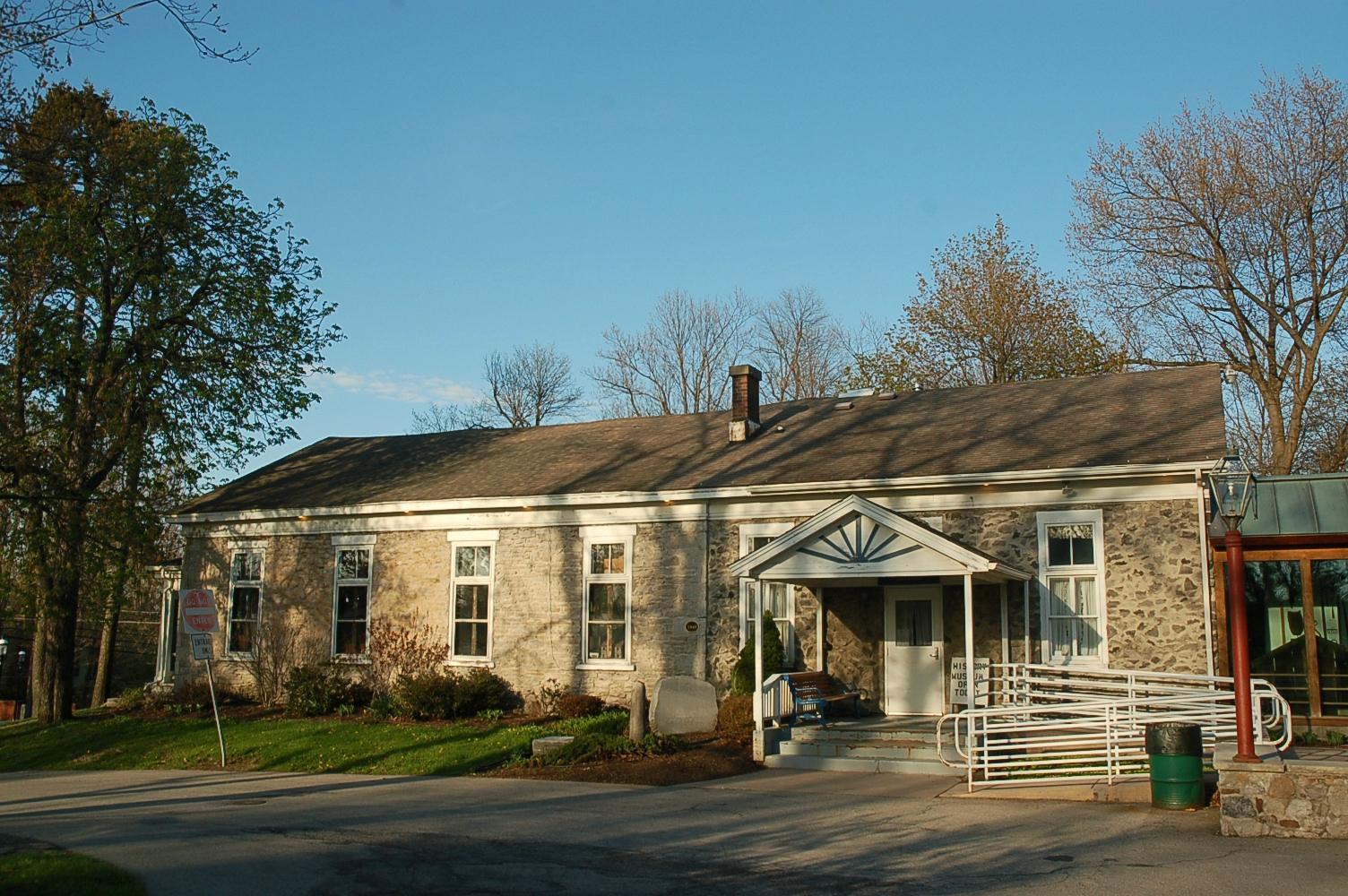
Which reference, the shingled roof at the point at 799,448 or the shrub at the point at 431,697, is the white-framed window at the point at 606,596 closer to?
the shingled roof at the point at 799,448

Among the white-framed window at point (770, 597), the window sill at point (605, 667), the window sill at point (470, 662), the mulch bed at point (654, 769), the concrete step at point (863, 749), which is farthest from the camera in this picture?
the window sill at point (470, 662)

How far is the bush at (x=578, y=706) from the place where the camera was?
20281mm

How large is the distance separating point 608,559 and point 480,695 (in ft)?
10.9

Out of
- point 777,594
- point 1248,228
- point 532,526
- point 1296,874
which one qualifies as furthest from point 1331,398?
point 1296,874

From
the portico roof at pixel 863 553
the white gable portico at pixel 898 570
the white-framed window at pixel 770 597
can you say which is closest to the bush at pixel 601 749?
the white gable portico at pixel 898 570

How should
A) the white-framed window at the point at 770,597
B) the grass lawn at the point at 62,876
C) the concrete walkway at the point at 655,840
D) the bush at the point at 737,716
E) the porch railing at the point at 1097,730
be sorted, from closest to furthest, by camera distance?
the grass lawn at the point at 62,876 → the concrete walkway at the point at 655,840 → the porch railing at the point at 1097,730 → the bush at the point at 737,716 → the white-framed window at the point at 770,597

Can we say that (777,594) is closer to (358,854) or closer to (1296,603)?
(1296,603)

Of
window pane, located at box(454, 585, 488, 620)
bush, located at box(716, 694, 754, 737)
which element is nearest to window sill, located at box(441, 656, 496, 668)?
window pane, located at box(454, 585, 488, 620)

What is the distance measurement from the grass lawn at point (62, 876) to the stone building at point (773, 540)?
9754 millimetres

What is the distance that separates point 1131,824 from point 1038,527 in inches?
276

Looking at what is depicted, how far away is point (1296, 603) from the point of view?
685 inches

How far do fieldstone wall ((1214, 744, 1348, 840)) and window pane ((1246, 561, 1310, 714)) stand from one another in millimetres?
6473

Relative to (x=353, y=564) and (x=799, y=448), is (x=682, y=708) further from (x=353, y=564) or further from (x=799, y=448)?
(x=353, y=564)

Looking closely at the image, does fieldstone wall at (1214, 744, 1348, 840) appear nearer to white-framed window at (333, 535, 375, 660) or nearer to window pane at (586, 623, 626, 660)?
window pane at (586, 623, 626, 660)
